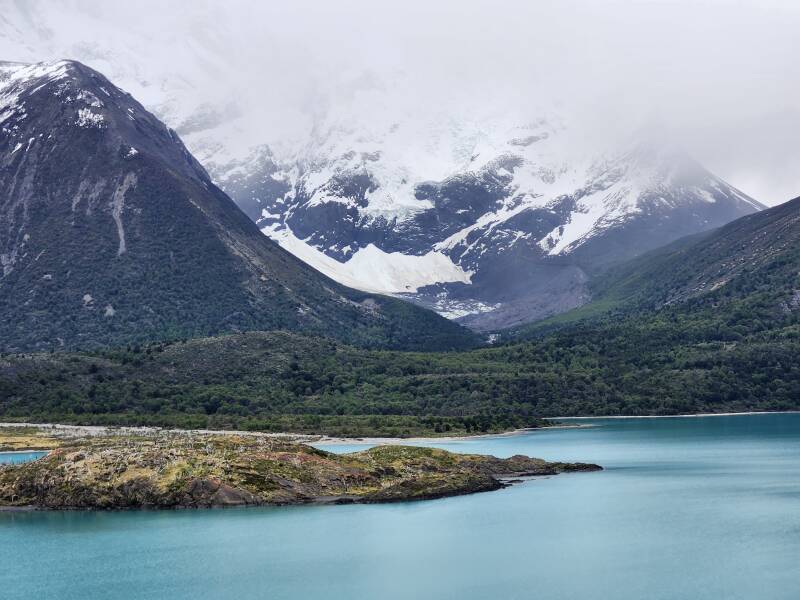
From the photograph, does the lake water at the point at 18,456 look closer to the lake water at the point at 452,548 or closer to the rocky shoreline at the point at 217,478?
the rocky shoreline at the point at 217,478

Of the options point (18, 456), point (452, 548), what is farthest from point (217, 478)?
point (18, 456)

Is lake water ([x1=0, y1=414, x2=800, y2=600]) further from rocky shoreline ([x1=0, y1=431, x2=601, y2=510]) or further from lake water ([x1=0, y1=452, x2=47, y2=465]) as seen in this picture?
lake water ([x1=0, y1=452, x2=47, y2=465])

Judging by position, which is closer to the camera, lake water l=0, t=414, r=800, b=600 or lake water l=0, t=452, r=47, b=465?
lake water l=0, t=414, r=800, b=600

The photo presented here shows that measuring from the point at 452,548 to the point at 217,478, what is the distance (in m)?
31.8

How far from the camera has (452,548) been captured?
318ft

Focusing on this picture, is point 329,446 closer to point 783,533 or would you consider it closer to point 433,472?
point 433,472

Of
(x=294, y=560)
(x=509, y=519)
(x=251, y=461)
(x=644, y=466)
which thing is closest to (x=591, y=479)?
(x=644, y=466)

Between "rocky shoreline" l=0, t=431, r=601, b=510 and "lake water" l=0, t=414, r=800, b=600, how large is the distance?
3.20m

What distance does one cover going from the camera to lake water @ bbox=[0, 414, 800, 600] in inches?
3327

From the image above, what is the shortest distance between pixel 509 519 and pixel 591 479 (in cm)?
3031

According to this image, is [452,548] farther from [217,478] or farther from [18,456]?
[18,456]

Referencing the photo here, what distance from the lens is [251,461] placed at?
4877 inches

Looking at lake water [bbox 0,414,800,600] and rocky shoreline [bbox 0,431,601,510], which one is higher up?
rocky shoreline [bbox 0,431,601,510]

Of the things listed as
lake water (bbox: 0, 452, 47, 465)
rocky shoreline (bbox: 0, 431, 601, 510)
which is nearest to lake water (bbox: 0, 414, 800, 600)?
rocky shoreline (bbox: 0, 431, 601, 510)
